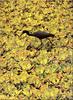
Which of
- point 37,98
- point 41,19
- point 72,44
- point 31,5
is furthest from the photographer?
point 31,5

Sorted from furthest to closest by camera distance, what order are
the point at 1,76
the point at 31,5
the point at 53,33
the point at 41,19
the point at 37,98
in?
the point at 31,5 < the point at 41,19 < the point at 53,33 < the point at 1,76 < the point at 37,98

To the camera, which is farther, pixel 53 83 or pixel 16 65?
pixel 16 65

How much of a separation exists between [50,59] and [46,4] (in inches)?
34.5

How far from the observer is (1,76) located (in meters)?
1.97

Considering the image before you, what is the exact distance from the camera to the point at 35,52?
85.3 inches

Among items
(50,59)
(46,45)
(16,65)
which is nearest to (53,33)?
(46,45)

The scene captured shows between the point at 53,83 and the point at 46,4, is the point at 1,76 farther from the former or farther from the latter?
the point at 46,4

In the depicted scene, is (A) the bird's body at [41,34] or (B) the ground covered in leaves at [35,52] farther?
(A) the bird's body at [41,34]

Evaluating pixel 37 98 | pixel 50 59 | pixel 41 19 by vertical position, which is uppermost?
pixel 41 19

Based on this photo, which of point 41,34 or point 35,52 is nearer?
point 35,52

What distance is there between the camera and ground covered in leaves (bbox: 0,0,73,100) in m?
1.86

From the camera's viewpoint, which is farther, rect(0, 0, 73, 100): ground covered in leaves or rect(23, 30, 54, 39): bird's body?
rect(23, 30, 54, 39): bird's body

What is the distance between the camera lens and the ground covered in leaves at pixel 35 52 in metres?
1.86

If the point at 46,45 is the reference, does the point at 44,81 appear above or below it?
below
